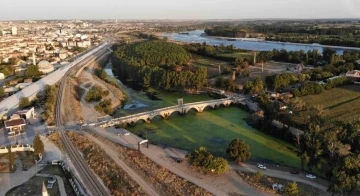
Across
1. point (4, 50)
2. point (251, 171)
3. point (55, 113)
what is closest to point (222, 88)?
point (55, 113)

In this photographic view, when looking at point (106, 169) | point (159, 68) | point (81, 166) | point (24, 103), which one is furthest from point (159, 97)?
point (106, 169)

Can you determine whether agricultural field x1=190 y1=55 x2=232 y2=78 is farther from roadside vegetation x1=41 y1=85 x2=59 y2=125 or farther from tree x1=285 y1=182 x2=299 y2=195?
tree x1=285 y1=182 x2=299 y2=195

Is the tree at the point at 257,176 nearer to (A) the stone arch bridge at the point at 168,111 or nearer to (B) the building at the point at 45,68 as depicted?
(A) the stone arch bridge at the point at 168,111

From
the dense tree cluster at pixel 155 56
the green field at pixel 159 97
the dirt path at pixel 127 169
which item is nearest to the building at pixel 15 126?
the dirt path at pixel 127 169

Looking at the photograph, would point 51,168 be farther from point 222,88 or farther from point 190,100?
point 222,88

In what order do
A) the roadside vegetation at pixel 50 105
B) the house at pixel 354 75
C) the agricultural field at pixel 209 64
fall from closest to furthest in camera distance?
the roadside vegetation at pixel 50 105 → the house at pixel 354 75 → the agricultural field at pixel 209 64

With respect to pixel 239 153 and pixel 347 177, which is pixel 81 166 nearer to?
pixel 239 153
